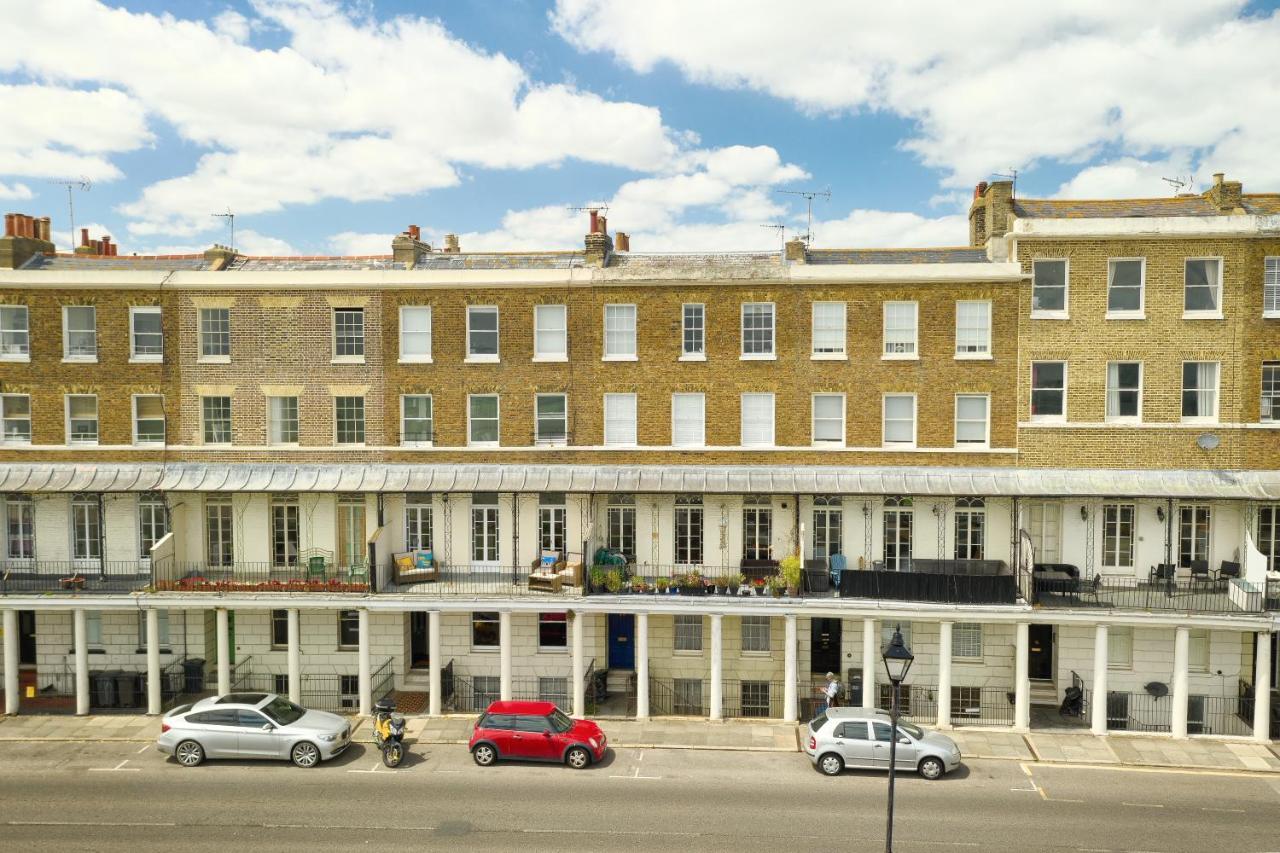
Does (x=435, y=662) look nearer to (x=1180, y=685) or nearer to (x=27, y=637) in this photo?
(x=27, y=637)

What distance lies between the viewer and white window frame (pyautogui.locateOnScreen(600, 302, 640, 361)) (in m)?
26.2

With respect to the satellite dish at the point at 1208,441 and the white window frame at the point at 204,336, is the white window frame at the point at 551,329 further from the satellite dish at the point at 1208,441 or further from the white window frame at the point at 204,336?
the satellite dish at the point at 1208,441

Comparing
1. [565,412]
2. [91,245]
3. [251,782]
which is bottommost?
[251,782]

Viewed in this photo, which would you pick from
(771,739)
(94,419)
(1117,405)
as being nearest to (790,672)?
(771,739)

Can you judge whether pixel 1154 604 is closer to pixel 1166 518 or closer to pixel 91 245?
pixel 1166 518

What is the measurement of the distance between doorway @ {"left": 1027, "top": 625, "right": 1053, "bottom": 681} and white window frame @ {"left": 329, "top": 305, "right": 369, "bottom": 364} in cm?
2062

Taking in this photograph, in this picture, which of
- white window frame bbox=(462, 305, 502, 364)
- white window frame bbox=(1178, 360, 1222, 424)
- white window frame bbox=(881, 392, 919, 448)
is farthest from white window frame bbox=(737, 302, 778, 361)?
→ white window frame bbox=(1178, 360, 1222, 424)

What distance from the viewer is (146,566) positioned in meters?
26.9

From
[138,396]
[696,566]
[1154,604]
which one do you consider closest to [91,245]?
[138,396]

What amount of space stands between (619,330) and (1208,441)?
16.1m

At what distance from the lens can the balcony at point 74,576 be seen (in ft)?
84.0

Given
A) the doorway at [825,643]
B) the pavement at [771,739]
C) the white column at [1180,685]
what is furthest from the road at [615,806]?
the doorway at [825,643]

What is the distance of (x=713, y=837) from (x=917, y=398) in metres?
13.1

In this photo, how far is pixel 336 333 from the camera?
1046 inches
